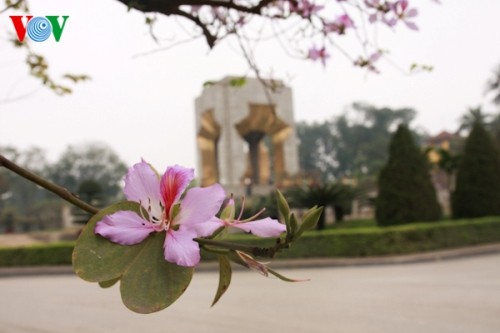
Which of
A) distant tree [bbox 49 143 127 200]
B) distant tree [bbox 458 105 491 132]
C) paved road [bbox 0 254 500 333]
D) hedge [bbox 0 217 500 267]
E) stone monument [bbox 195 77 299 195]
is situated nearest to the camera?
paved road [bbox 0 254 500 333]

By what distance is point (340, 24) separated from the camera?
2.18 metres

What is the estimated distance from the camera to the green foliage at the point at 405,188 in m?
10.4

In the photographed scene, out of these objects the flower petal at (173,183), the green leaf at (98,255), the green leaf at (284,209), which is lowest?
the green leaf at (98,255)

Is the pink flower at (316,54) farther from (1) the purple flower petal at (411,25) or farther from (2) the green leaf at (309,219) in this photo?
(2) the green leaf at (309,219)

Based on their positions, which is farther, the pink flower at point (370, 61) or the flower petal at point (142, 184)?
the pink flower at point (370, 61)

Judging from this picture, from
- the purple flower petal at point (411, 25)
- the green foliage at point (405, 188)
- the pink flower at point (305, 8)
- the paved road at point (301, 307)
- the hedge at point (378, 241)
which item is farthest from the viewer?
the green foliage at point (405, 188)

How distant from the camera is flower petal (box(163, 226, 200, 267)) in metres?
0.35

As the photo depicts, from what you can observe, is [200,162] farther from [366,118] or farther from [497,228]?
[366,118]

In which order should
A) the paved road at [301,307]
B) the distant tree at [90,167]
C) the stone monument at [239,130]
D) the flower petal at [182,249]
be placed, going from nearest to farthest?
the flower petal at [182,249] → the paved road at [301,307] → the stone monument at [239,130] → the distant tree at [90,167]

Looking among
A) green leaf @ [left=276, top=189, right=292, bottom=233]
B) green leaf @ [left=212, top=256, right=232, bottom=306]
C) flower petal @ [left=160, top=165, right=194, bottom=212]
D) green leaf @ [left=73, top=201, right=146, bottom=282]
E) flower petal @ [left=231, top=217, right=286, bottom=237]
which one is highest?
flower petal @ [left=160, top=165, right=194, bottom=212]

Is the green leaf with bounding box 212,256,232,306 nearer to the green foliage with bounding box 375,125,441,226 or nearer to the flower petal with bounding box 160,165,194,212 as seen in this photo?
the flower petal with bounding box 160,165,194,212

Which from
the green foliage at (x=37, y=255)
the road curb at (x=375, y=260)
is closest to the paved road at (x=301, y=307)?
the road curb at (x=375, y=260)

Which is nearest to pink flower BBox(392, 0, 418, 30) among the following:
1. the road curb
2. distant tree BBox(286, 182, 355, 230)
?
the road curb

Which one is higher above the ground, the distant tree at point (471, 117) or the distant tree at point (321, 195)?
the distant tree at point (471, 117)
